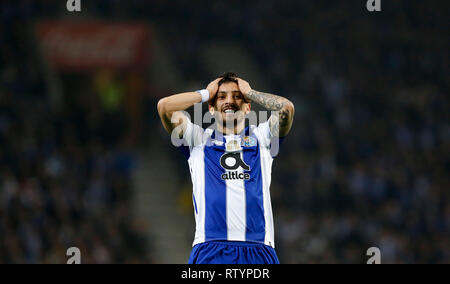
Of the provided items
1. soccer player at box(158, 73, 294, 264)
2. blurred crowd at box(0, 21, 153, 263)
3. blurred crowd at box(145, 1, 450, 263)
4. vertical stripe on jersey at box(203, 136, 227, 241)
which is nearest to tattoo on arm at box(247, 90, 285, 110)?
soccer player at box(158, 73, 294, 264)

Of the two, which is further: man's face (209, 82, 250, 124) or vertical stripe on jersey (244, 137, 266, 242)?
man's face (209, 82, 250, 124)

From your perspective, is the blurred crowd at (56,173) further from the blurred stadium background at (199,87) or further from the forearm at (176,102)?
the forearm at (176,102)

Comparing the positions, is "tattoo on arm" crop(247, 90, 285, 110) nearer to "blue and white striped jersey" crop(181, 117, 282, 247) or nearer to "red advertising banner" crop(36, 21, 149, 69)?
"blue and white striped jersey" crop(181, 117, 282, 247)

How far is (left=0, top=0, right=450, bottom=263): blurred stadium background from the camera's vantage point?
15609 millimetres

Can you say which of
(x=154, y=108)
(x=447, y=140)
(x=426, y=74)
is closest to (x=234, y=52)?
(x=154, y=108)

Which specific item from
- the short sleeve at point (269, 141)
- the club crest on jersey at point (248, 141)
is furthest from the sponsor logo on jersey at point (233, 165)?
the short sleeve at point (269, 141)

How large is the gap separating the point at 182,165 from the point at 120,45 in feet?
12.9

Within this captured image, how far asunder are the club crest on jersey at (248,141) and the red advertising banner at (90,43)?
13431 millimetres

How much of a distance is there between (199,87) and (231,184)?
13657mm

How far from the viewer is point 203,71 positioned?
2147cm

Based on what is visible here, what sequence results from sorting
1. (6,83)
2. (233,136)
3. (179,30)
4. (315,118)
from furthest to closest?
1. (179,30)
2. (315,118)
3. (6,83)
4. (233,136)

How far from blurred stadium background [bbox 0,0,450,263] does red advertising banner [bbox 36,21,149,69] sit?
1.5 inches

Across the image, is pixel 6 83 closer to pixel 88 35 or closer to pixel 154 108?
pixel 88 35

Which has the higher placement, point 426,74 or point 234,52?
point 234,52
